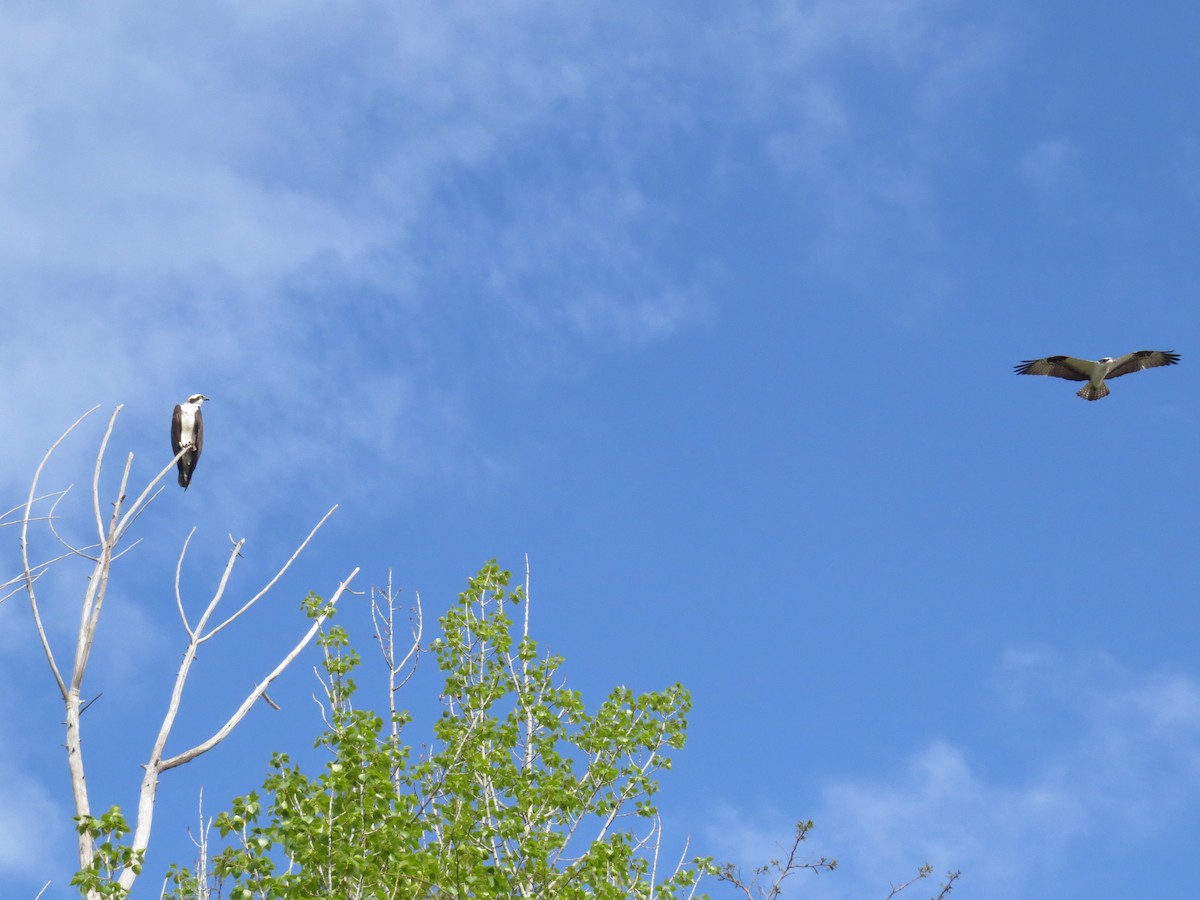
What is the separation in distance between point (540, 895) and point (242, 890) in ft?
10.4

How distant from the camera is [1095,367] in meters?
23.9

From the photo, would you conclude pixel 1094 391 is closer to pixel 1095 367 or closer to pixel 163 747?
pixel 1095 367

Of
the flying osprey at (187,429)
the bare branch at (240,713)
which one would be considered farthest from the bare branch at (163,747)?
the flying osprey at (187,429)

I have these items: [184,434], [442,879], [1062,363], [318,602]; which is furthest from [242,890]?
[1062,363]

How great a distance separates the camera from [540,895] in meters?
12.0

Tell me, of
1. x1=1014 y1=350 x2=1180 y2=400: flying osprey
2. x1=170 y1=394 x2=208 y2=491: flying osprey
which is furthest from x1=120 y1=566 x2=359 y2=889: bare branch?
x1=1014 y1=350 x2=1180 y2=400: flying osprey

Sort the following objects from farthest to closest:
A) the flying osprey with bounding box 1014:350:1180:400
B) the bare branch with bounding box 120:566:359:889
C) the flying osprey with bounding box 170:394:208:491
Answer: the flying osprey with bounding box 1014:350:1180:400, the flying osprey with bounding box 170:394:208:491, the bare branch with bounding box 120:566:359:889

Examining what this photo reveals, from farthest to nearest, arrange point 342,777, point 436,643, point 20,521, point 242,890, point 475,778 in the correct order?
point 436,643 → point 475,778 → point 342,777 → point 242,890 → point 20,521

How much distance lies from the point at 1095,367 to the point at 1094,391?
1.64 ft

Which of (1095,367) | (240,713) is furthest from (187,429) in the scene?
(1095,367)

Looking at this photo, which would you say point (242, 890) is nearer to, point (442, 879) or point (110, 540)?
point (442, 879)

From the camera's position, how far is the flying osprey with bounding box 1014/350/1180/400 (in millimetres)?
23953

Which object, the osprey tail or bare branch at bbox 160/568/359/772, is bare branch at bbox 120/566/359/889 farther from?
the osprey tail

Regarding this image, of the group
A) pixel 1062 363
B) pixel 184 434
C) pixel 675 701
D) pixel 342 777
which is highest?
pixel 1062 363
